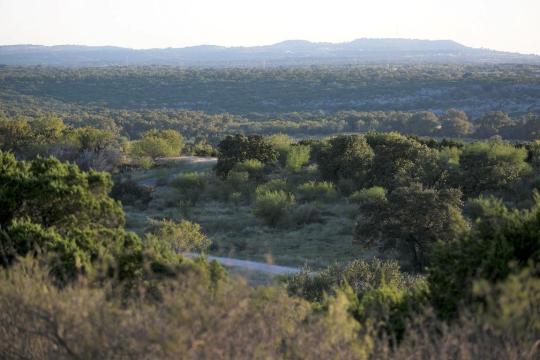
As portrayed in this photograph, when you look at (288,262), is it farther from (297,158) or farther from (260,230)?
(297,158)

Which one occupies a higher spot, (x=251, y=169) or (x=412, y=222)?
(x=412, y=222)

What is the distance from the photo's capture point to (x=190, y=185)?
30.1 metres

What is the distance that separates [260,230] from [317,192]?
5.24m

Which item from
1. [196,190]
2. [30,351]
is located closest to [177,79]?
[196,190]

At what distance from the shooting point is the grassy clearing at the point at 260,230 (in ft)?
65.6

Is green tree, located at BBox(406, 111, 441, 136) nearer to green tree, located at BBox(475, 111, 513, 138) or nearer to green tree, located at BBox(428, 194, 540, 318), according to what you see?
green tree, located at BBox(475, 111, 513, 138)

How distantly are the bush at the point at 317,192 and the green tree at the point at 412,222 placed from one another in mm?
9348

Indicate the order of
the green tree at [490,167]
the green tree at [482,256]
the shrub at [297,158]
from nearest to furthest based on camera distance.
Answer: the green tree at [482,256] → the green tree at [490,167] → the shrub at [297,158]

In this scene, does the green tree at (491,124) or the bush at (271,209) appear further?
the green tree at (491,124)

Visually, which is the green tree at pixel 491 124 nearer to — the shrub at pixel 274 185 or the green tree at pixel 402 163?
the green tree at pixel 402 163

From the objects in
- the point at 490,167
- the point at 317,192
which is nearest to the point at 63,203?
the point at 317,192

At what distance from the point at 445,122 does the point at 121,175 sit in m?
34.5

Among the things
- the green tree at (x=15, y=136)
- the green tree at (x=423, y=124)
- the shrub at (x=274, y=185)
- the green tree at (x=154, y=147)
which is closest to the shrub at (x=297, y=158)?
the shrub at (x=274, y=185)

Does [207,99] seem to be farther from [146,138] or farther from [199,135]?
[146,138]
